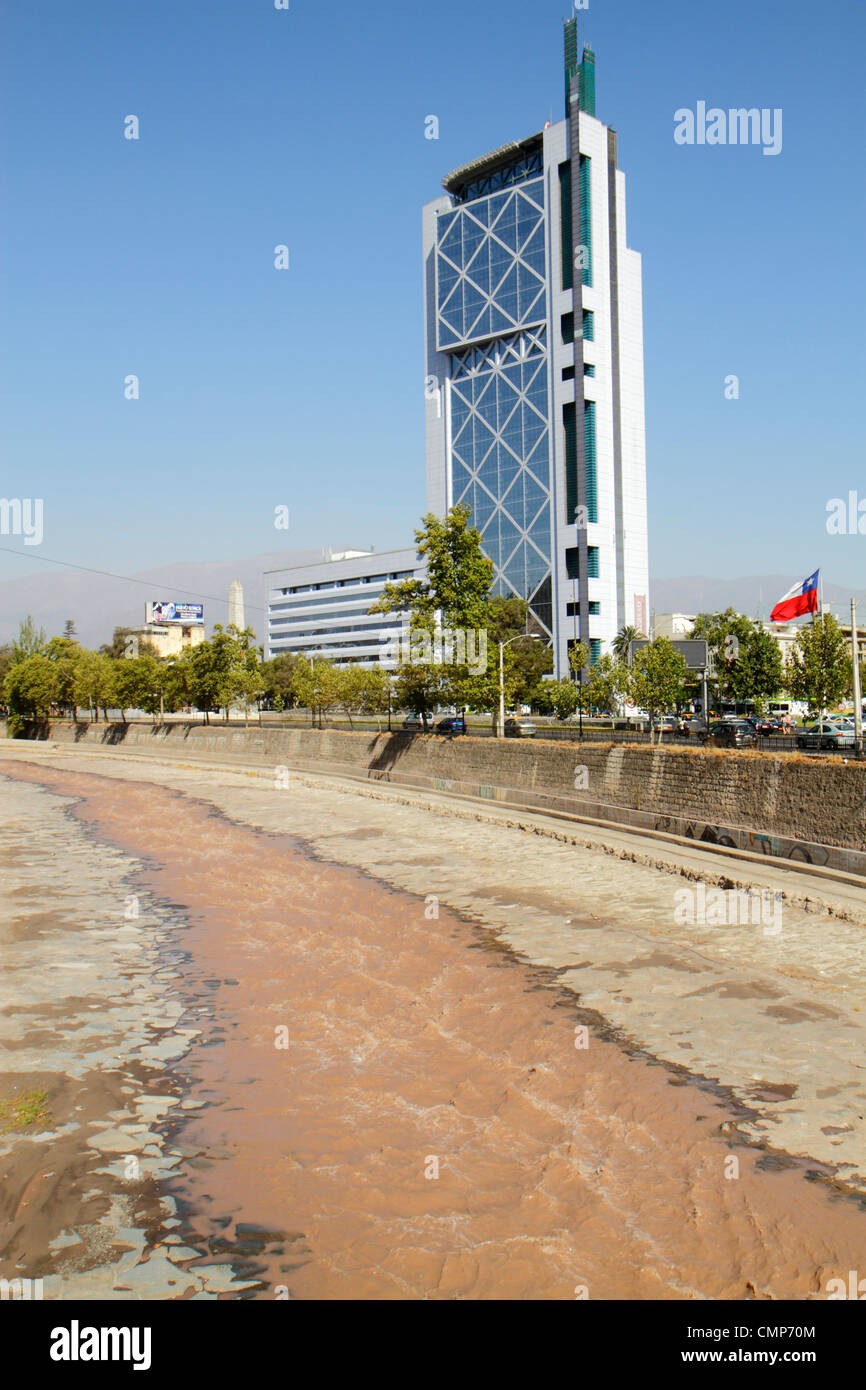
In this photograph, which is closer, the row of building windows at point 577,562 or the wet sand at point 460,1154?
the wet sand at point 460,1154

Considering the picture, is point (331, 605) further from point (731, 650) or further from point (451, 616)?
point (451, 616)

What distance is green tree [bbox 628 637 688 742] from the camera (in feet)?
194

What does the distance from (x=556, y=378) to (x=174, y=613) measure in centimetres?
9503

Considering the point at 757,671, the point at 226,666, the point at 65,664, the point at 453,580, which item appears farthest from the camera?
the point at 65,664

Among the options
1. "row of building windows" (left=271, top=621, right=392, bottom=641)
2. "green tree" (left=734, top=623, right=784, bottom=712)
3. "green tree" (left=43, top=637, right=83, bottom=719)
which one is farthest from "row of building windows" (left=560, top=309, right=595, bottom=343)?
"green tree" (left=43, top=637, right=83, bottom=719)

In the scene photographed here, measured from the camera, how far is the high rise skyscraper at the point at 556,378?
453ft

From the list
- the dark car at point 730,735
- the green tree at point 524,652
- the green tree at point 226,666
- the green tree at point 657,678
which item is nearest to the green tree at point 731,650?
the green tree at point 657,678

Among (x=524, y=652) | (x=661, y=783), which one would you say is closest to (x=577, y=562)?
(x=524, y=652)

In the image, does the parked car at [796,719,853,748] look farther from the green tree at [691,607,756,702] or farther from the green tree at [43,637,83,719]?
the green tree at [43,637,83,719]

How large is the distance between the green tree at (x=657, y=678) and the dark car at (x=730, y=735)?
3861 mm

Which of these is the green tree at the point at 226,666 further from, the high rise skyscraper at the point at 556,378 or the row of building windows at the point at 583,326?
the row of building windows at the point at 583,326

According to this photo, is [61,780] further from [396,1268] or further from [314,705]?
[396,1268]

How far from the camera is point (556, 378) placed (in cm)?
14062

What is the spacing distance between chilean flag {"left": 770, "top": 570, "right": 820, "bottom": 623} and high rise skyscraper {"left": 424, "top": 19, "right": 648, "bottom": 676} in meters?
98.8
